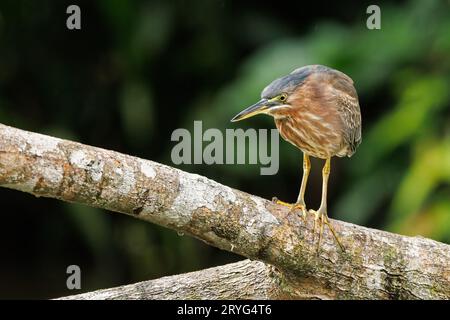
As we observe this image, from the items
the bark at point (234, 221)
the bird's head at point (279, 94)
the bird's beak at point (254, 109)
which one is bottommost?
the bark at point (234, 221)

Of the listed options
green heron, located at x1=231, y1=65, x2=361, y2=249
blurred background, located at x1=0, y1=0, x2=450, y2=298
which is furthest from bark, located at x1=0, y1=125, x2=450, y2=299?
blurred background, located at x1=0, y1=0, x2=450, y2=298

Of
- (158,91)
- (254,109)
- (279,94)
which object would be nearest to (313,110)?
(279,94)

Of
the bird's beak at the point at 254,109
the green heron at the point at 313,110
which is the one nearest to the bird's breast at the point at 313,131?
the green heron at the point at 313,110

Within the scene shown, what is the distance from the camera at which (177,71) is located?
618 cm

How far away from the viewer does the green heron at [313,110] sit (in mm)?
3342

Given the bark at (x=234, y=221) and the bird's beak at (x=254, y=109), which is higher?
the bird's beak at (x=254, y=109)

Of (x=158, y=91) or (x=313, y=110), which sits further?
(x=158, y=91)

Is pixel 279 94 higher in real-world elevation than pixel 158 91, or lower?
lower

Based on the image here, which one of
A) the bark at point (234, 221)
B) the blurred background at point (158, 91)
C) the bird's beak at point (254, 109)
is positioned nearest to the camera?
the bark at point (234, 221)

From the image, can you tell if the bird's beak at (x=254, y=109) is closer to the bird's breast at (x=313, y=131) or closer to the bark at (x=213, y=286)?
the bird's breast at (x=313, y=131)

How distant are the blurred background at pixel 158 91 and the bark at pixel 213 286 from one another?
248cm

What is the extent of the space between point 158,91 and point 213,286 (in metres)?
3.29

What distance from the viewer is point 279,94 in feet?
10.9

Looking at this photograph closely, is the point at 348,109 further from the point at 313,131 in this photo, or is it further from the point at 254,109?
the point at 254,109
